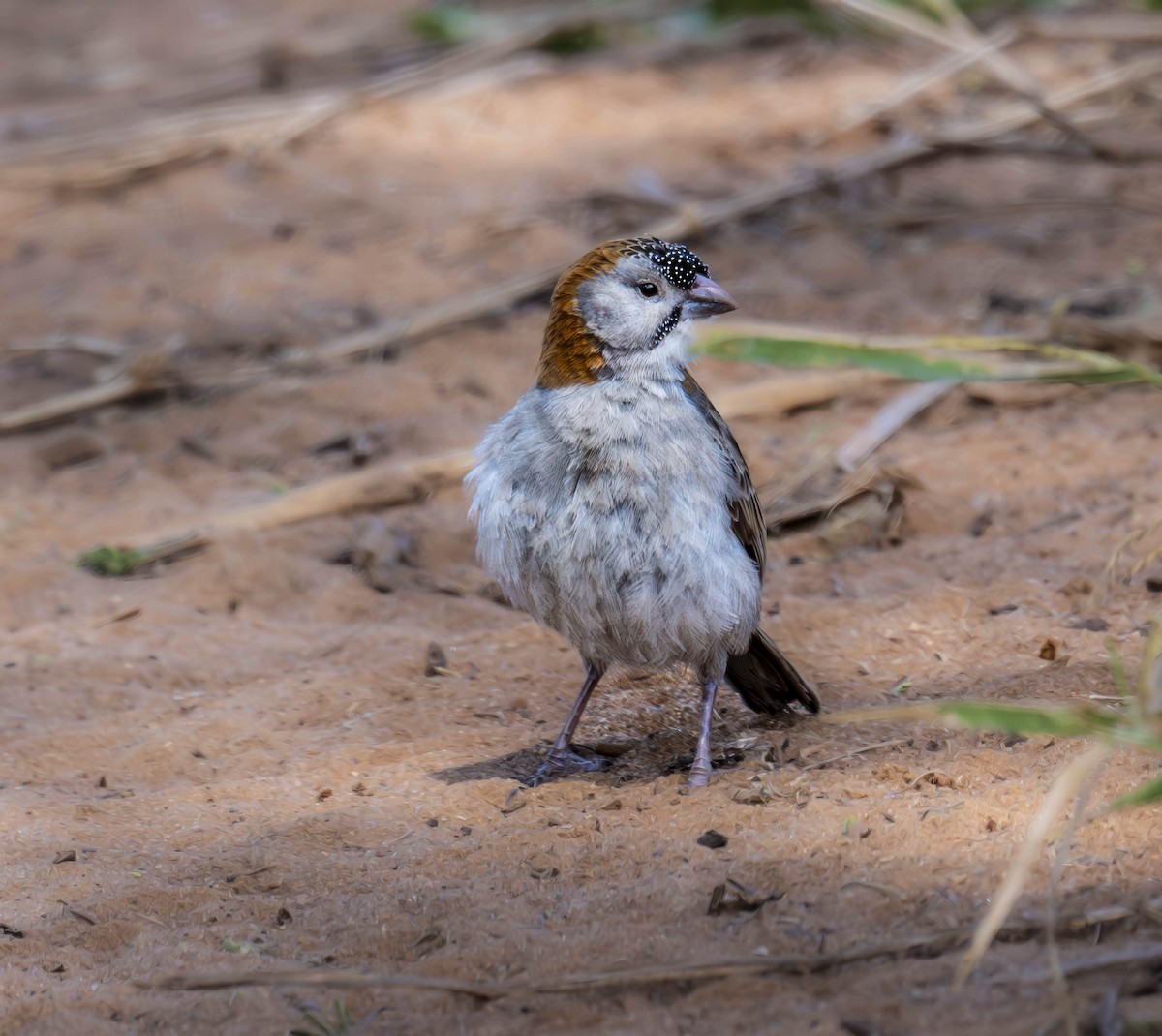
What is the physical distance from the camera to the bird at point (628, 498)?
391cm

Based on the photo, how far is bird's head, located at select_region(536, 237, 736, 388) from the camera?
4.15 metres

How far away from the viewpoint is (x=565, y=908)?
3.20 metres

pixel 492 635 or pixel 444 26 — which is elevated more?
pixel 444 26

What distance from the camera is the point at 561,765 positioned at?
4160 millimetres

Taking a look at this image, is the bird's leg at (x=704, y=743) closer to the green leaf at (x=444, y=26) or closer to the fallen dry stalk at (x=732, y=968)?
the fallen dry stalk at (x=732, y=968)

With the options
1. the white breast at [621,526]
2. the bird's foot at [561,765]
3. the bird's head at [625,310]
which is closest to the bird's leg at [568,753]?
the bird's foot at [561,765]

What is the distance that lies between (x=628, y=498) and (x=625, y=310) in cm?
62

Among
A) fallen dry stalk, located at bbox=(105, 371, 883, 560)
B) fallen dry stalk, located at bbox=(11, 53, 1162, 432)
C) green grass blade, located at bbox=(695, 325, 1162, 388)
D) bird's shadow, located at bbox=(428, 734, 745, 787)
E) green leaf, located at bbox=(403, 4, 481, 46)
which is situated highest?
green leaf, located at bbox=(403, 4, 481, 46)

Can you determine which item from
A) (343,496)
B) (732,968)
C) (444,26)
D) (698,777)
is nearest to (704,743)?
(698,777)

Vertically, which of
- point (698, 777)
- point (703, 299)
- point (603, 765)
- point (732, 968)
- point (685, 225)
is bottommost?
point (603, 765)

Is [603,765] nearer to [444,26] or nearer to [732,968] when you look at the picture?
[732,968]

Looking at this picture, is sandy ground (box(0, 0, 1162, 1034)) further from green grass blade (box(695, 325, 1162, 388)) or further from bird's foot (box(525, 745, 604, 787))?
green grass blade (box(695, 325, 1162, 388))

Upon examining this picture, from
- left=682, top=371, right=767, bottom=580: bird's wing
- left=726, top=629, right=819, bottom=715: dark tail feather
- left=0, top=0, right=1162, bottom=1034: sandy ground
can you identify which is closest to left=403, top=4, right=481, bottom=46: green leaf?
left=0, top=0, right=1162, bottom=1034: sandy ground

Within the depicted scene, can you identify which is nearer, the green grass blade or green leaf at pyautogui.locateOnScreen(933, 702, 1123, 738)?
green leaf at pyautogui.locateOnScreen(933, 702, 1123, 738)
